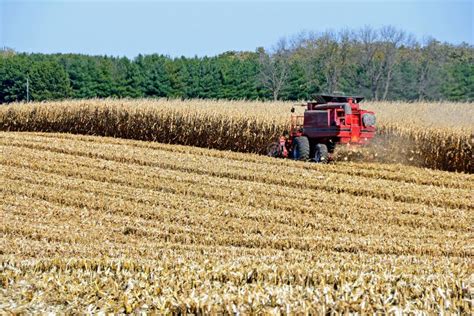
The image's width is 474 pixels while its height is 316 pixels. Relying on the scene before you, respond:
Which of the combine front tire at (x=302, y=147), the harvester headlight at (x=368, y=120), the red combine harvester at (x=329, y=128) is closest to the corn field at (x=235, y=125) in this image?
the red combine harvester at (x=329, y=128)

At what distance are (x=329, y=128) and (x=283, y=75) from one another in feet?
123

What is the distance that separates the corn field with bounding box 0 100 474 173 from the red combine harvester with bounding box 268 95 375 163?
2.53 ft

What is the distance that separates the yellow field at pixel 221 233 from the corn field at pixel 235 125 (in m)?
2.37

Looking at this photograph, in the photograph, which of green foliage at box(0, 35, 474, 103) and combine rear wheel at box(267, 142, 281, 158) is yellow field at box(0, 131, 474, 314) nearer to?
combine rear wheel at box(267, 142, 281, 158)

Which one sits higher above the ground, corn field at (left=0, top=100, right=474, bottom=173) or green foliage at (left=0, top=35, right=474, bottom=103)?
green foliage at (left=0, top=35, right=474, bottom=103)

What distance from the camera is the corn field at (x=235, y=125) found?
68.4ft

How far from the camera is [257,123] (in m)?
24.7

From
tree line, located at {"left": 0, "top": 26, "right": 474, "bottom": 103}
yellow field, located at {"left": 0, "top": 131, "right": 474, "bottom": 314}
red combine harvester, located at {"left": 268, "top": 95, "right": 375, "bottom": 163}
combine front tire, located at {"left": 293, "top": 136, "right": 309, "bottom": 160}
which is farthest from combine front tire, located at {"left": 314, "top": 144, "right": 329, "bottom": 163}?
tree line, located at {"left": 0, "top": 26, "right": 474, "bottom": 103}

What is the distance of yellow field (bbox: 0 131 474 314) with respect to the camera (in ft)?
17.1

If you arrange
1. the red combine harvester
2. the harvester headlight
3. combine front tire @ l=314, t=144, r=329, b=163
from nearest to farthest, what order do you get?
1. the red combine harvester
2. the harvester headlight
3. combine front tire @ l=314, t=144, r=329, b=163

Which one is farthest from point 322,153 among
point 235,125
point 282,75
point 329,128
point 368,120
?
point 282,75

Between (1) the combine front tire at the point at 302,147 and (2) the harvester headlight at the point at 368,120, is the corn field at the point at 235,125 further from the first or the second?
(2) the harvester headlight at the point at 368,120

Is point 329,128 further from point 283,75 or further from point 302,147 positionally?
point 283,75

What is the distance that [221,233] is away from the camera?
11.4 m
